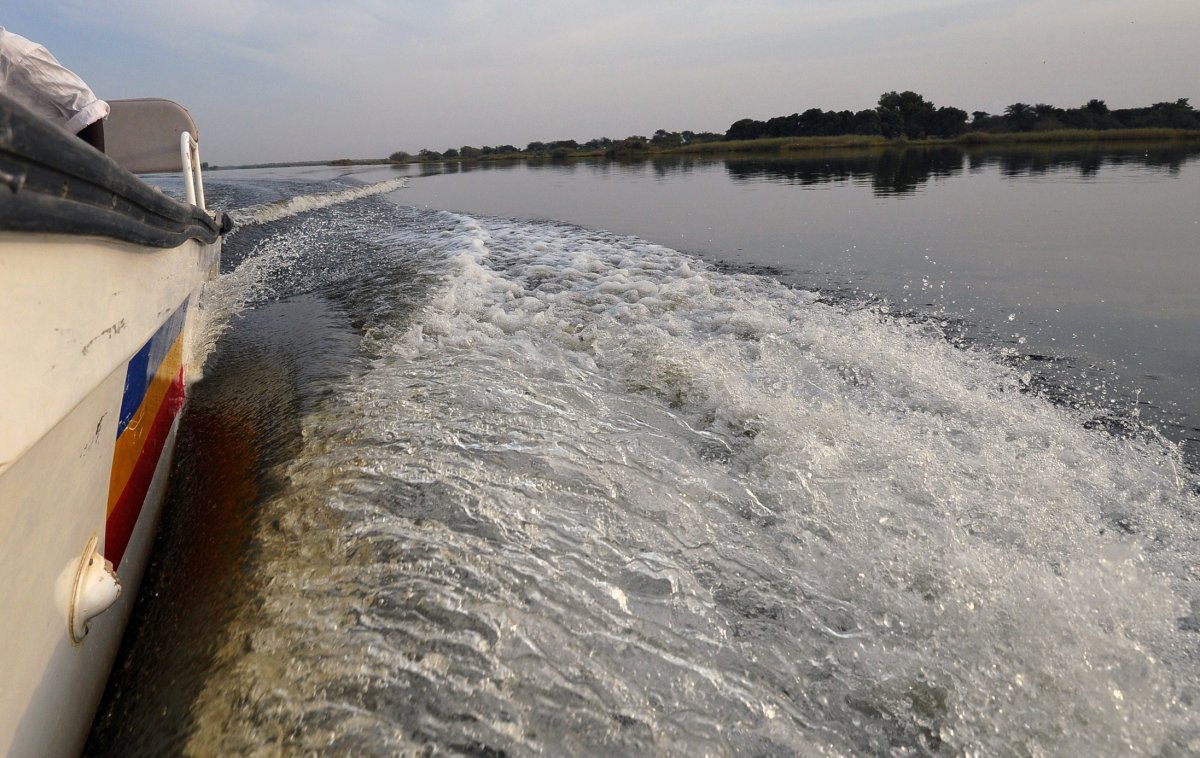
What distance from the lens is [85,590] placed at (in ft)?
5.37

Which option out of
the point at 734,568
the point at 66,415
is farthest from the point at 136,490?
the point at 734,568

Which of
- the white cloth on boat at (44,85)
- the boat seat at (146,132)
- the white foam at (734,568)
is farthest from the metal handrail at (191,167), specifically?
the white foam at (734,568)

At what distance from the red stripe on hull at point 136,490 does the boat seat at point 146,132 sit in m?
3.37

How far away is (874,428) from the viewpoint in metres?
3.15

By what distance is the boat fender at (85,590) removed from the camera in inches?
62.5

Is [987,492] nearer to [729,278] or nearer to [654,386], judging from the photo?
[654,386]

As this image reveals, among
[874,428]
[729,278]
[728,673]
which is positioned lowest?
[728,673]

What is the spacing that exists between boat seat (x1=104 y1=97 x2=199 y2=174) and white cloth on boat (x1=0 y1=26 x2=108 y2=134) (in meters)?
2.80

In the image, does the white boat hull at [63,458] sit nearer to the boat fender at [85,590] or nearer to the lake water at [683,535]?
the boat fender at [85,590]

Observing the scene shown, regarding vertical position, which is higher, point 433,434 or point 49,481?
point 49,481

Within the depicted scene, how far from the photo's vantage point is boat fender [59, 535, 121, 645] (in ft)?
5.21

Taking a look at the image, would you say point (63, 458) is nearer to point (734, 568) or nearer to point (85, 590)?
point (85, 590)

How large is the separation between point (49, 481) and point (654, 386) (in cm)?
294

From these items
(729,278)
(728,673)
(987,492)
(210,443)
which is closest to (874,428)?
(987,492)
